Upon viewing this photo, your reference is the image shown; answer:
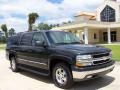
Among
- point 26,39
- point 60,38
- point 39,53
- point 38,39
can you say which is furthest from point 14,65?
point 60,38

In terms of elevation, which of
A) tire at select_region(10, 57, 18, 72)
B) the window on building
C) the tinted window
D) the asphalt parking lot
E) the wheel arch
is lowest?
the asphalt parking lot

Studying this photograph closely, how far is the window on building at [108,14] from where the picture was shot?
5209 cm

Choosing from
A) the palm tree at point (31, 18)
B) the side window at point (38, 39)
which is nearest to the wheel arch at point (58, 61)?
the side window at point (38, 39)

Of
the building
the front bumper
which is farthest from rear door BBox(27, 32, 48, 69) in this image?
the building

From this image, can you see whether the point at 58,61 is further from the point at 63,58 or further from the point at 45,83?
the point at 45,83

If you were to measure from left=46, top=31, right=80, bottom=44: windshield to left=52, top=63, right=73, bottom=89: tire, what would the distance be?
1.05m

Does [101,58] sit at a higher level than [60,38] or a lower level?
lower

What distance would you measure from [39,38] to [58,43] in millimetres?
974

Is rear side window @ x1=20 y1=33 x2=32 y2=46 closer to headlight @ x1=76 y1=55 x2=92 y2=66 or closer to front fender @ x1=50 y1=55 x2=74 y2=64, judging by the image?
front fender @ x1=50 y1=55 x2=74 y2=64

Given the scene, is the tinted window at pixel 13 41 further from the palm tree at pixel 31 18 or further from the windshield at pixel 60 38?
the palm tree at pixel 31 18

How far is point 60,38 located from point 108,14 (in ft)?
153

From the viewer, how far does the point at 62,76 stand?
7.45m

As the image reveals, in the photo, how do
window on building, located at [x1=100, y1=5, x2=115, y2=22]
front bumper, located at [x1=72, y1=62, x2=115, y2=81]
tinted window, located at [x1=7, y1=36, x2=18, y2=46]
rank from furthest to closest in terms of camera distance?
window on building, located at [x1=100, y1=5, x2=115, y2=22] < tinted window, located at [x1=7, y1=36, x2=18, y2=46] < front bumper, located at [x1=72, y1=62, x2=115, y2=81]

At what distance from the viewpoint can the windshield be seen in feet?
27.0
